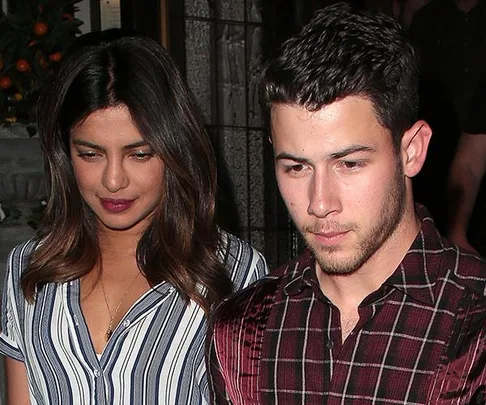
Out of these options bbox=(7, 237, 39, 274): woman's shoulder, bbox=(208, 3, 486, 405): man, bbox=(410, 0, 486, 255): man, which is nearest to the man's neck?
bbox=(208, 3, 486, 405): man

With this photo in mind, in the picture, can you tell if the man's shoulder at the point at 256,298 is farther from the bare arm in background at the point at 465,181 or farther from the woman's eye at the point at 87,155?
the bare arm in background at the point at 465,181

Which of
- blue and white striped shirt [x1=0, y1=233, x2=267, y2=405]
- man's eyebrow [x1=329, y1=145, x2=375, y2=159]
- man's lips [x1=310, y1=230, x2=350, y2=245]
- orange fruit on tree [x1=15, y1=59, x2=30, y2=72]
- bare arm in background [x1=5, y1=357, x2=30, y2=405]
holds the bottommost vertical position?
bare arm in background [x1=5, y1=357, x2=30, y2=405]

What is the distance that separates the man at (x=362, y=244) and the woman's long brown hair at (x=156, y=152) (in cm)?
48

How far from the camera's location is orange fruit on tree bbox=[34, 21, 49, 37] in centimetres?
404

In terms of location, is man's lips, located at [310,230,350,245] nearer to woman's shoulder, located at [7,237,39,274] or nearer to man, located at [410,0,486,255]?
woman's shoulder, located at [7,237,39,274]

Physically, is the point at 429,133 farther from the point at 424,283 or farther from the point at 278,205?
the point at 278,205

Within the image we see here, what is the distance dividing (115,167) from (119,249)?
291mm

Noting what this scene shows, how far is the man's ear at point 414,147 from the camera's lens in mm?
1934

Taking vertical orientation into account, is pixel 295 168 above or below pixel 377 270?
above

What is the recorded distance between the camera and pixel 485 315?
6.07ft

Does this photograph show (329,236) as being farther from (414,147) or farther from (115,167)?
(115,167)

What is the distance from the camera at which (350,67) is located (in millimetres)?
1915

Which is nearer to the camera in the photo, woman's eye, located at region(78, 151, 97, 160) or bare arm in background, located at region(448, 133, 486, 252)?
woman's eye, located at region(78, 151, 97, 160)

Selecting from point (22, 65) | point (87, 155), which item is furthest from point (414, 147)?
point (22, 65)
